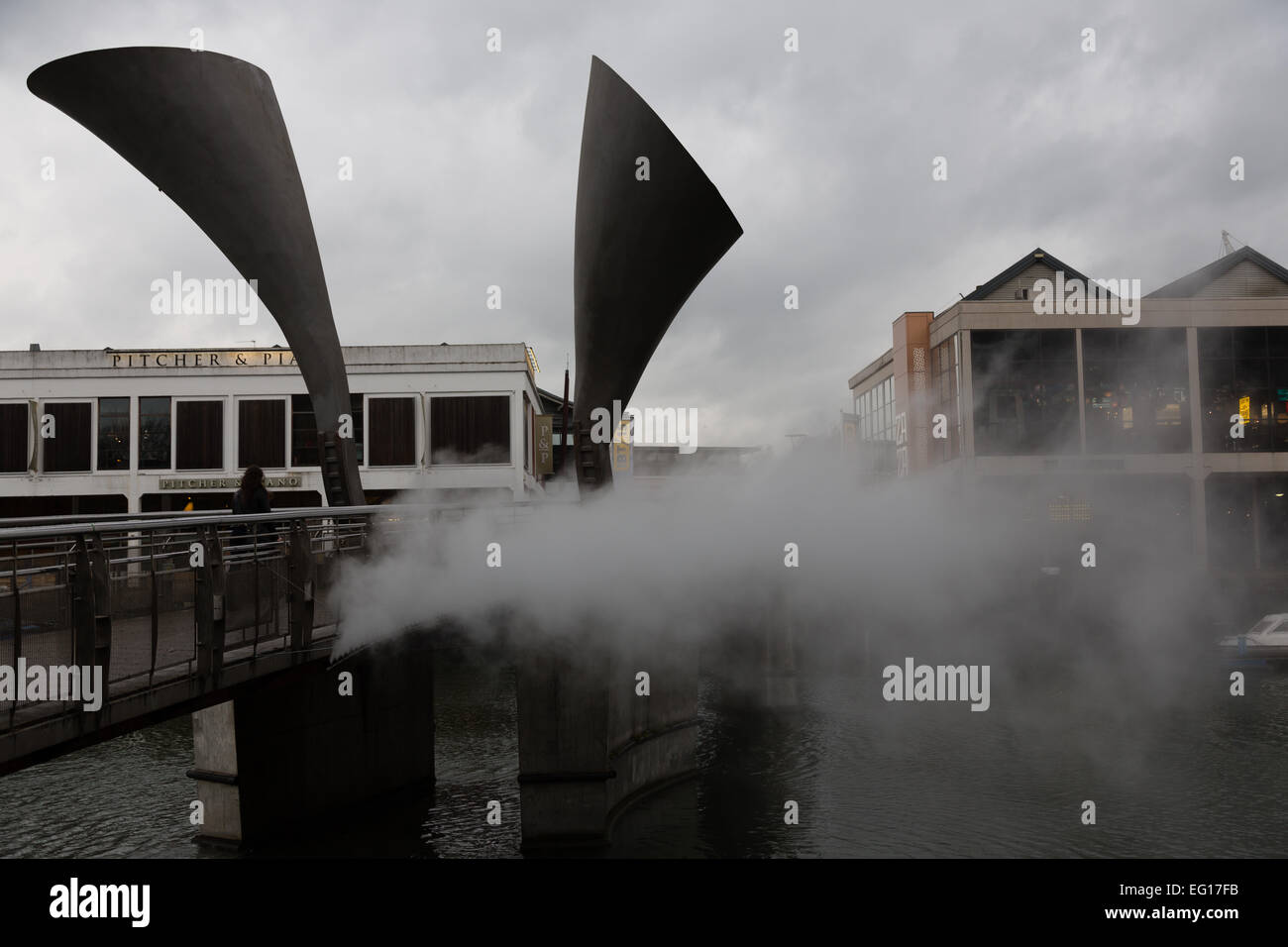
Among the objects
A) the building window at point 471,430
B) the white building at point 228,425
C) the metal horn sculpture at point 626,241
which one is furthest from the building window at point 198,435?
the metal horn sculpture at point 626,241

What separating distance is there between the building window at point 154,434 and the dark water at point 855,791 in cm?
1914

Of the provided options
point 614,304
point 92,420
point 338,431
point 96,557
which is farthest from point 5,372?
point 96,557

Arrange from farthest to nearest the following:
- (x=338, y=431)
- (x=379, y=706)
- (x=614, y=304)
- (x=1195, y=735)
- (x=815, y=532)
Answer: (x=1195, y=735)
(x=815, y=532)
(x=379, y=706)
(x=338, y=431)
(x=614, y=304)

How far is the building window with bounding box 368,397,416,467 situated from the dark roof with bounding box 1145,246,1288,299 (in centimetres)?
3498

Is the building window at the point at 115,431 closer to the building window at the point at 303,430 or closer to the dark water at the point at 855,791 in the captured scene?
the building window at the point at 303,430

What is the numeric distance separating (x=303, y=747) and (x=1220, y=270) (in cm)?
4502

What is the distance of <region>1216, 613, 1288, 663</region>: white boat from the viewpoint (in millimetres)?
30938

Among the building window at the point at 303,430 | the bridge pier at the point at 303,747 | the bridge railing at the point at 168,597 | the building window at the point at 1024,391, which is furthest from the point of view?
the building window at the point at 1024,391

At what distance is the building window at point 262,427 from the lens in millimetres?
40969

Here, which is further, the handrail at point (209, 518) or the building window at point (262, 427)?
the building window at point (262, 427)

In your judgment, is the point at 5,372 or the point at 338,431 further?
the point at 5,372
